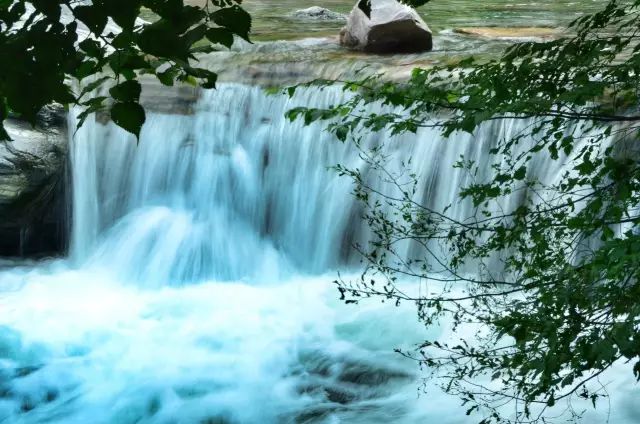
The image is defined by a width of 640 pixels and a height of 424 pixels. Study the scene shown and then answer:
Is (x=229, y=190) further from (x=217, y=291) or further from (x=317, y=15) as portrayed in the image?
(x=317, y=15)

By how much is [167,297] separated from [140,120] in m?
6.10

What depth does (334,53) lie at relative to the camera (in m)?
9.53

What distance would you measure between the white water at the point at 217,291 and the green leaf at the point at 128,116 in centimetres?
400

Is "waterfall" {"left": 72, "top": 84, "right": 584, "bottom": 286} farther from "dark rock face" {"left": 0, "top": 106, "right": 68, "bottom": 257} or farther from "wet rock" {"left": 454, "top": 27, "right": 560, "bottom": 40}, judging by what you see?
"wet rock" {"left": 454, "top": 27, "right": 560, "bottom": 40}

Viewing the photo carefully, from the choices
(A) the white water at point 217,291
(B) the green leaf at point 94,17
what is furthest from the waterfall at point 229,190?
(B) the green leaf at point 94,17

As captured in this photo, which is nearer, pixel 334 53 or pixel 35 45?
pixel 35 45

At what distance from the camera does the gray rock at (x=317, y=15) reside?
13109 mm

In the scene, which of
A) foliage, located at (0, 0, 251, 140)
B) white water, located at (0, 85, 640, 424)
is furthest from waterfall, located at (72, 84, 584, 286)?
foliage, located at (0, 0, 251, 140)

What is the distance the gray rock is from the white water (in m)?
4.70

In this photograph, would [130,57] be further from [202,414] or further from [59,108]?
[59,108]

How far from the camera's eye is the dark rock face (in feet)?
26.3

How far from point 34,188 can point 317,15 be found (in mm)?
6430

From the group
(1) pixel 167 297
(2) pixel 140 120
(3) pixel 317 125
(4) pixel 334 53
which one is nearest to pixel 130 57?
(2) pixel 140 120

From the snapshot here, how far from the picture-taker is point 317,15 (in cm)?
1334
